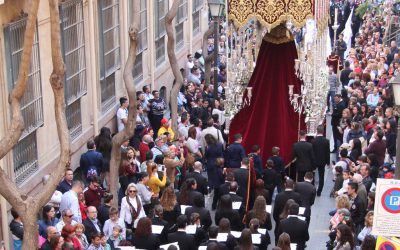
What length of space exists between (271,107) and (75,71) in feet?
15.0

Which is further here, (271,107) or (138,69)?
(138,69)

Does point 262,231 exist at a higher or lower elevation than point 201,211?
lower

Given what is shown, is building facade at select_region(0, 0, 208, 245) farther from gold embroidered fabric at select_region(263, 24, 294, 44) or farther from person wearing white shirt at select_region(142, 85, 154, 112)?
gold embroidered fabric at select_region(263, 24, 294, 44)

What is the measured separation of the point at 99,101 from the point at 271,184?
17.7 feet

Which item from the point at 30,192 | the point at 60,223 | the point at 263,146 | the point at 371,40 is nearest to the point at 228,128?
the point at 263,146

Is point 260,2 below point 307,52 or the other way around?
the other way around

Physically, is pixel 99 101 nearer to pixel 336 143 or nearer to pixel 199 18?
pixel 336 143

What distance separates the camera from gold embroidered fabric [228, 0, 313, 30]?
60.2 feet

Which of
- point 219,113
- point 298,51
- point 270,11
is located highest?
point 270,11

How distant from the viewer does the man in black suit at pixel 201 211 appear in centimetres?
1430

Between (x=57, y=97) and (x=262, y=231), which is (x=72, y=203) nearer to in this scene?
(x=262, y=231)

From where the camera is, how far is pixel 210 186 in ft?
60.5

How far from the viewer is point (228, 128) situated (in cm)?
2045

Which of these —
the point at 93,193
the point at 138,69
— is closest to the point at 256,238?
the point at 93,193
